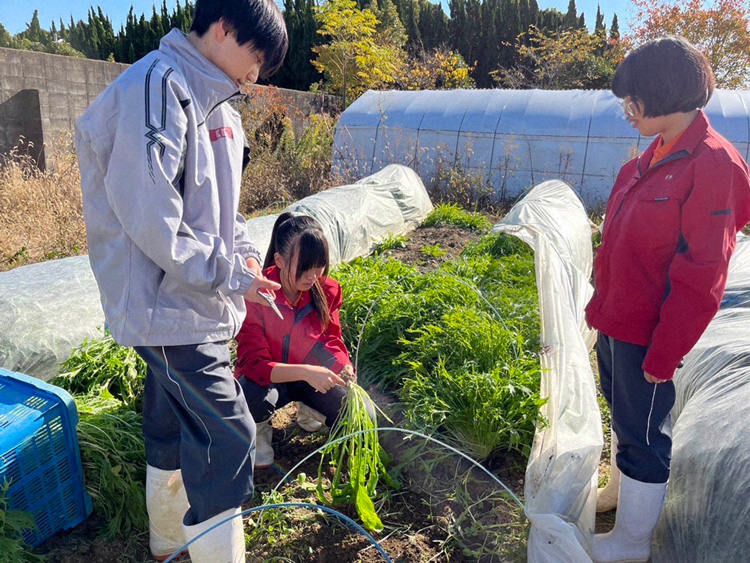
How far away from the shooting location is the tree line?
14.7 metres

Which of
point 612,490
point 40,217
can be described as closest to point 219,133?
point 612,490

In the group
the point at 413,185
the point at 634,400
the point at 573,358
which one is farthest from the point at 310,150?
the point at 634,400

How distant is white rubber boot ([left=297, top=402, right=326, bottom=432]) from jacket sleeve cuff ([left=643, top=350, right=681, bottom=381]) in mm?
1449

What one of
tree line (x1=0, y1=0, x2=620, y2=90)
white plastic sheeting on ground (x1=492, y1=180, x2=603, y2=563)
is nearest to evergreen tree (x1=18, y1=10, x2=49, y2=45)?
tree line (x1=0, y1=0, x2=620, y2=90)

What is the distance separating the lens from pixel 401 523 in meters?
2.12

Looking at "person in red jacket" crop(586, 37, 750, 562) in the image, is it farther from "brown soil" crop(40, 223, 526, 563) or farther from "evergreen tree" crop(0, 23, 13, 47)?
"evergreen tree" crop(0, 23, 13, 47)

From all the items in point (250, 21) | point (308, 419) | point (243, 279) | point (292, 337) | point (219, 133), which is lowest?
point (308, 419)

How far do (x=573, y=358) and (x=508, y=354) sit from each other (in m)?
0.39

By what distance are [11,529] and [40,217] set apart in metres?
3.92

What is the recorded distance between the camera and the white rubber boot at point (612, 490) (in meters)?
2.13

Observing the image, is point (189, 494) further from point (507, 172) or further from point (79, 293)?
point (507, 172)

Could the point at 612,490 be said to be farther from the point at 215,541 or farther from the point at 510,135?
the point at 510,135

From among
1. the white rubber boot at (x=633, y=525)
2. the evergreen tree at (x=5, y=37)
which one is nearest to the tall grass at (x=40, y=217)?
the white rubber boot at (x=633, y=525)

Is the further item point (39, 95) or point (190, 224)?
point (39, 95)
